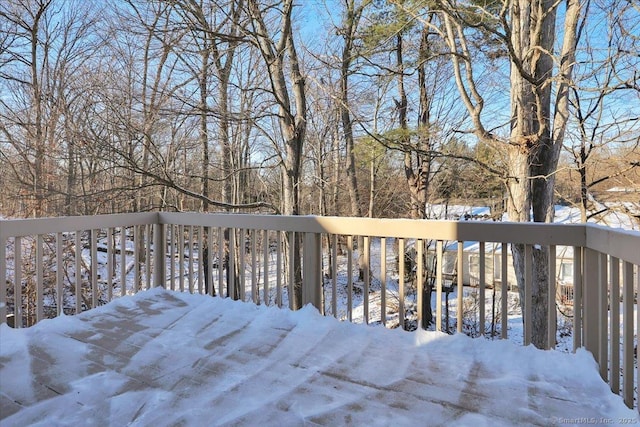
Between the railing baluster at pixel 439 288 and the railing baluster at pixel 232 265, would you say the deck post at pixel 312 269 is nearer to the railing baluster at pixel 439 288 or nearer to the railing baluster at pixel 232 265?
the railing baluster at pixel 232 265

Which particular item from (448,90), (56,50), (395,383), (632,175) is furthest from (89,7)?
(632,175)

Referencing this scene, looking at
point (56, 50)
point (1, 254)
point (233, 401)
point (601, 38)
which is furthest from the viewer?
point (56, 50)

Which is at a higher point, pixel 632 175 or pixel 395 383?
pixel 632 175

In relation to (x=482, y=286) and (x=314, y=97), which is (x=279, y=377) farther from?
(x=314, y=97)

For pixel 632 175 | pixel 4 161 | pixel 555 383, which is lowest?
pixel 555 383

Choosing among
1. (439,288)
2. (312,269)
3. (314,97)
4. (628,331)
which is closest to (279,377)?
(312,269)

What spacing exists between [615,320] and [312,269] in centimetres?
174

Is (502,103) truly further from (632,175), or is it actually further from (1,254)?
(1,254)

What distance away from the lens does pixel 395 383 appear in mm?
1732

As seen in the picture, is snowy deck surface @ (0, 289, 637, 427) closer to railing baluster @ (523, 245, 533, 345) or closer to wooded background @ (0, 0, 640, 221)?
railing baluster @ (523, 245, 533, 345)

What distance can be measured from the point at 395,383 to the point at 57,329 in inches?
80.2

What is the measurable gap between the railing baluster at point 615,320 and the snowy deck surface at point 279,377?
0.08 m

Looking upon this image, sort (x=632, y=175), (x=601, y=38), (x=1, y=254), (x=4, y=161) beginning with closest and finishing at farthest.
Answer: (x=1, y=254), (x=601, y=38), (x=632, y=175), (x=4, y=161)

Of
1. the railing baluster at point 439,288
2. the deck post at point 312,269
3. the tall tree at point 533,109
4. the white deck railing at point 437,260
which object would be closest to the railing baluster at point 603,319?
the white deck railing at point 437,260
